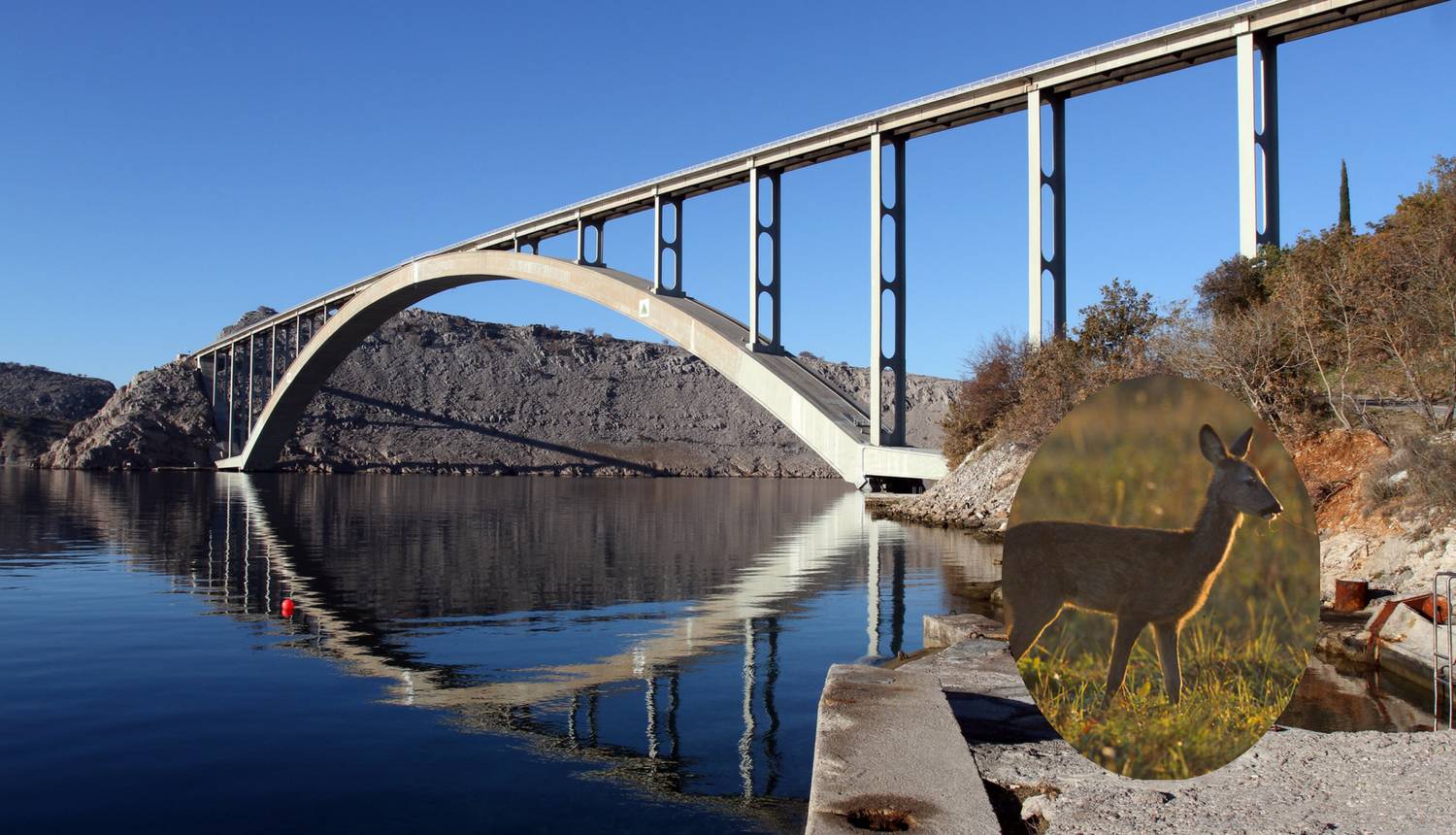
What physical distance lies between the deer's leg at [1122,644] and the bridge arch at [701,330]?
1060 inches

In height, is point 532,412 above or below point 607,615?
above

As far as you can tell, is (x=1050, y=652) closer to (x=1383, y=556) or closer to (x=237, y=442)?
(x=1383, y=556)

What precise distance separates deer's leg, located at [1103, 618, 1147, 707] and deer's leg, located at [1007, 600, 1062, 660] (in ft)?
0.62

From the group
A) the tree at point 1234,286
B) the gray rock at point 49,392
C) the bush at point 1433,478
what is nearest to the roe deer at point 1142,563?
the bush at point 1433,478

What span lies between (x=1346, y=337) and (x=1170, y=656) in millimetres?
13260

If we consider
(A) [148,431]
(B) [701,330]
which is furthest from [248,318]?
(B) [701,330]

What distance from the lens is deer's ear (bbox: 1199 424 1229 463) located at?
336 cm

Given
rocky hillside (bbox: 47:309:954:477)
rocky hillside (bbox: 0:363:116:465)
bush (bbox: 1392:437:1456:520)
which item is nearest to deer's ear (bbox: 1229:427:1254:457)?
bush (bbox: 1392:437:1456:520)

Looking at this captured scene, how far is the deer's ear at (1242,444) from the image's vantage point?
3352mm

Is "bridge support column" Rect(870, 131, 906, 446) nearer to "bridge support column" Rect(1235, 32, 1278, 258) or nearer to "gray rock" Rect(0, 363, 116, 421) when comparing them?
"bridge support column" Rect(1235, 32, 1278, 258)

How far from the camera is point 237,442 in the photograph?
240ft

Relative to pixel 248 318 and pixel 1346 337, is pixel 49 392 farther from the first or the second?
pixel 1346 337

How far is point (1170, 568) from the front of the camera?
3.40m

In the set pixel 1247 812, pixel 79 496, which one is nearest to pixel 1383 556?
pixel 1247 812
